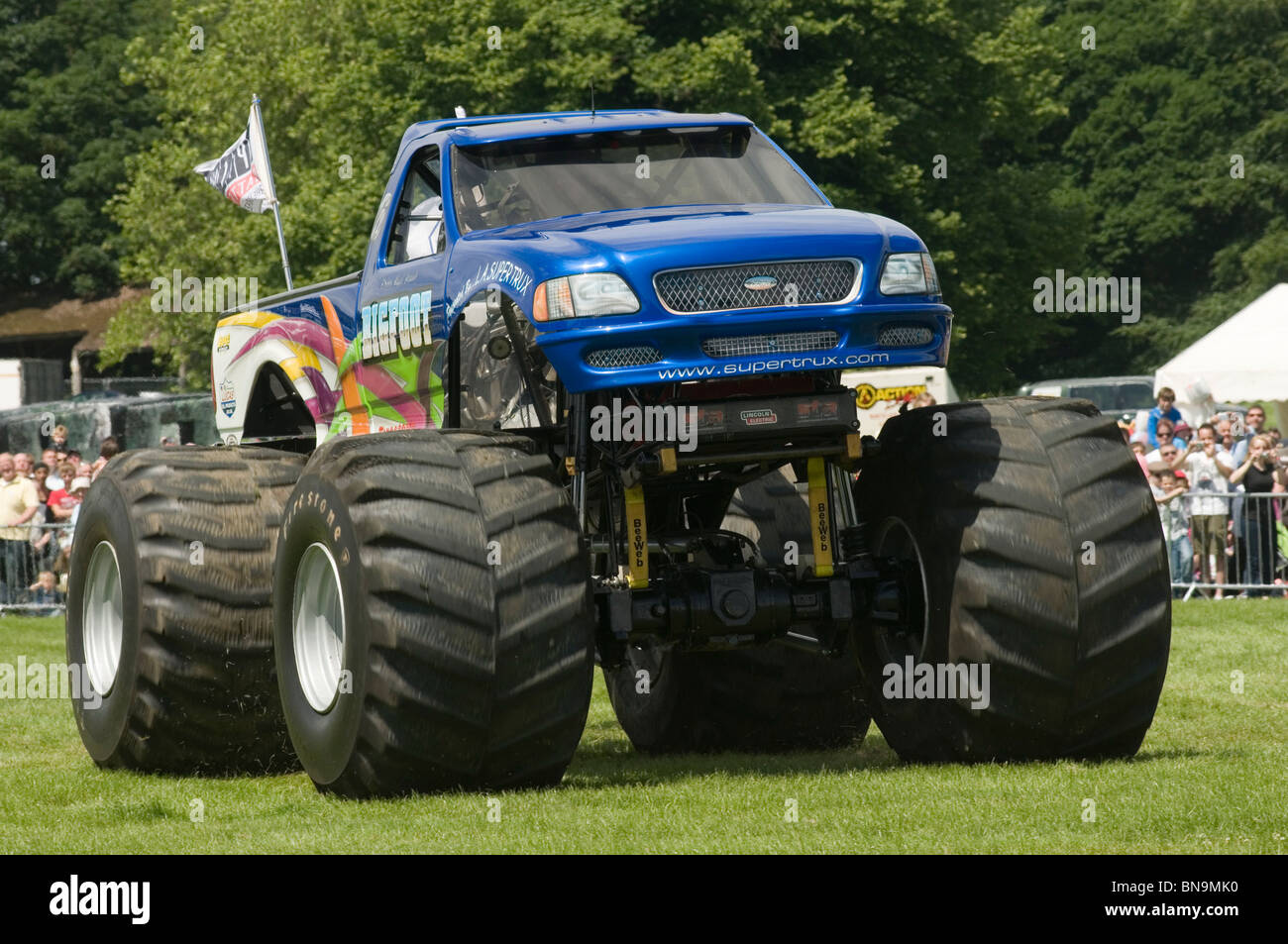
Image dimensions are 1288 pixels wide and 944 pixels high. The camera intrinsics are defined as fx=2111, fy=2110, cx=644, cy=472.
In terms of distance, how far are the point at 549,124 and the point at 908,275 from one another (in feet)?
7.52

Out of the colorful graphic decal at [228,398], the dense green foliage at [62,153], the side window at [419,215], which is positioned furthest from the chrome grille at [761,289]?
the dense green foliage at [62,153]

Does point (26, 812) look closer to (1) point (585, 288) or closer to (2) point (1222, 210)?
(1) point (585, 288)

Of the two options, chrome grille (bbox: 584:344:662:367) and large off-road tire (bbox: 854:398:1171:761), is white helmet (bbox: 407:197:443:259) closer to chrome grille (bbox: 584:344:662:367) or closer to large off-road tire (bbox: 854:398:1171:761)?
chrome grille (bbox: 584:344:662:367)

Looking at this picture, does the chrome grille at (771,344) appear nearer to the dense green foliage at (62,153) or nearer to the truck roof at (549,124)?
the truck roof at (549,124)

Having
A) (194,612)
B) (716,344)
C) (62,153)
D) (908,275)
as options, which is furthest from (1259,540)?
(62,153)

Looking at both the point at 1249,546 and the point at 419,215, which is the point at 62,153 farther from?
the point at 419,215

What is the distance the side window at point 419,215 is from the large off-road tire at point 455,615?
1730 millimetres

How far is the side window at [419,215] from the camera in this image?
9.83 meters

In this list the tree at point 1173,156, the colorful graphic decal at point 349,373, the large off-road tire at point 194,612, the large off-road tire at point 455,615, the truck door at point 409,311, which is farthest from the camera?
the tree at point 1173,156

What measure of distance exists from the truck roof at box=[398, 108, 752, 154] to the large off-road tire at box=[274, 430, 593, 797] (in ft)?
6.83

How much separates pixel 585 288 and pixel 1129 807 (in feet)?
9.27

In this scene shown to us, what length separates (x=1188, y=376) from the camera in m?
30.3

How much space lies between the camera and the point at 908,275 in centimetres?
856
